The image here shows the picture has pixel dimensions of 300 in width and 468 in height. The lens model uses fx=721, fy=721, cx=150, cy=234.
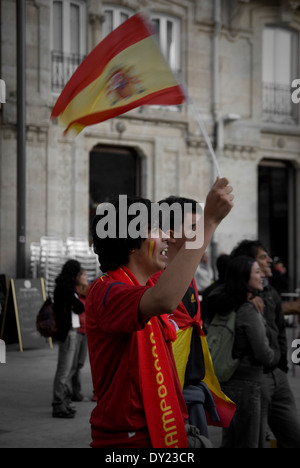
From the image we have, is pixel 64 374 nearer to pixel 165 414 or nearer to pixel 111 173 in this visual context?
pixel 165 414

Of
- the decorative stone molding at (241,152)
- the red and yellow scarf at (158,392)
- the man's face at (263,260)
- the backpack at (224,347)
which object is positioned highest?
the decorative stone molding at (241,152)

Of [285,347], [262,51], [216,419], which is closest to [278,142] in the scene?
[262,51]

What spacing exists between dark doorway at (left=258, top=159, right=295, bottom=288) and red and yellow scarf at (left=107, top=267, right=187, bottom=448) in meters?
18.9

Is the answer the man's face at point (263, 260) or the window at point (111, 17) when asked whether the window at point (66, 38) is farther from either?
the man's face at point (263, 260)

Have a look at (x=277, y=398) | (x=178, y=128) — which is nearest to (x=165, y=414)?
(x=277, y=398)

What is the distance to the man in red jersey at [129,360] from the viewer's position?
2.46m

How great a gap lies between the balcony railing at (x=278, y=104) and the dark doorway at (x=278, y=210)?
1.29 meters

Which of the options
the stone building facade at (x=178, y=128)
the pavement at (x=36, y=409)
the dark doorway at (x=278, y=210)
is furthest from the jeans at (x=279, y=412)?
the dark doorway at (x=278, y=210)

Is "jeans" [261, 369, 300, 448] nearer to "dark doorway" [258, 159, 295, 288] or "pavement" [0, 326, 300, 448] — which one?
"pavement" [0, 326, 300, 448]

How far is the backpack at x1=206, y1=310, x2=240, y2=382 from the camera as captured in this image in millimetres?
4945

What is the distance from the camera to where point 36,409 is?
816 centimetres

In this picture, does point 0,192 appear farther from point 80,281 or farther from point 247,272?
point 247,272

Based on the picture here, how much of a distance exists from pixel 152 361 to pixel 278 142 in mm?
19178

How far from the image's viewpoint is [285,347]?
17.9 ft
